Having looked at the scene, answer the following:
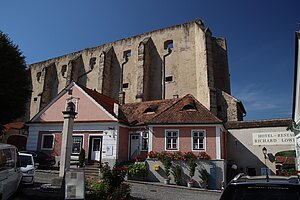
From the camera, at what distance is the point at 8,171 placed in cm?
773

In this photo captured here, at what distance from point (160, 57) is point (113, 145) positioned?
17172mm

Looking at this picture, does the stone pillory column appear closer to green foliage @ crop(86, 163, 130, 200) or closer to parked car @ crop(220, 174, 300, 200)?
green foliage @ crop(86, 163, 130, 200)

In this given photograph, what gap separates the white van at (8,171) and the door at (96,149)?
11616 millimetres

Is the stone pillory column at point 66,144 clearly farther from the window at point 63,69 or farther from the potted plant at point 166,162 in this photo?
the window at point 63,69

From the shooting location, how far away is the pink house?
18.3 metres

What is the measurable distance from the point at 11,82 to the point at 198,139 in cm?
1509

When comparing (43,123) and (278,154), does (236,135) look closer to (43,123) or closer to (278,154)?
(278,154)

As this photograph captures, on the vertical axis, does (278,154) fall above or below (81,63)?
below

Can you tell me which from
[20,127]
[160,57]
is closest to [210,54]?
[160,57]

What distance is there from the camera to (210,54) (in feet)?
90.9

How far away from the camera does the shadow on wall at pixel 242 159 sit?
20.9 meters

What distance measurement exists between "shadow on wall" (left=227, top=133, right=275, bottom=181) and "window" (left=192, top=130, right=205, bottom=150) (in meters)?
3.95

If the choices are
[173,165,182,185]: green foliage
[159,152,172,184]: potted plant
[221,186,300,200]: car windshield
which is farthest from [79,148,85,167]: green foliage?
[221,186,300,200]: car windshield

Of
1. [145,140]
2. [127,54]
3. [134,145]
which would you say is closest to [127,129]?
[134,145]
